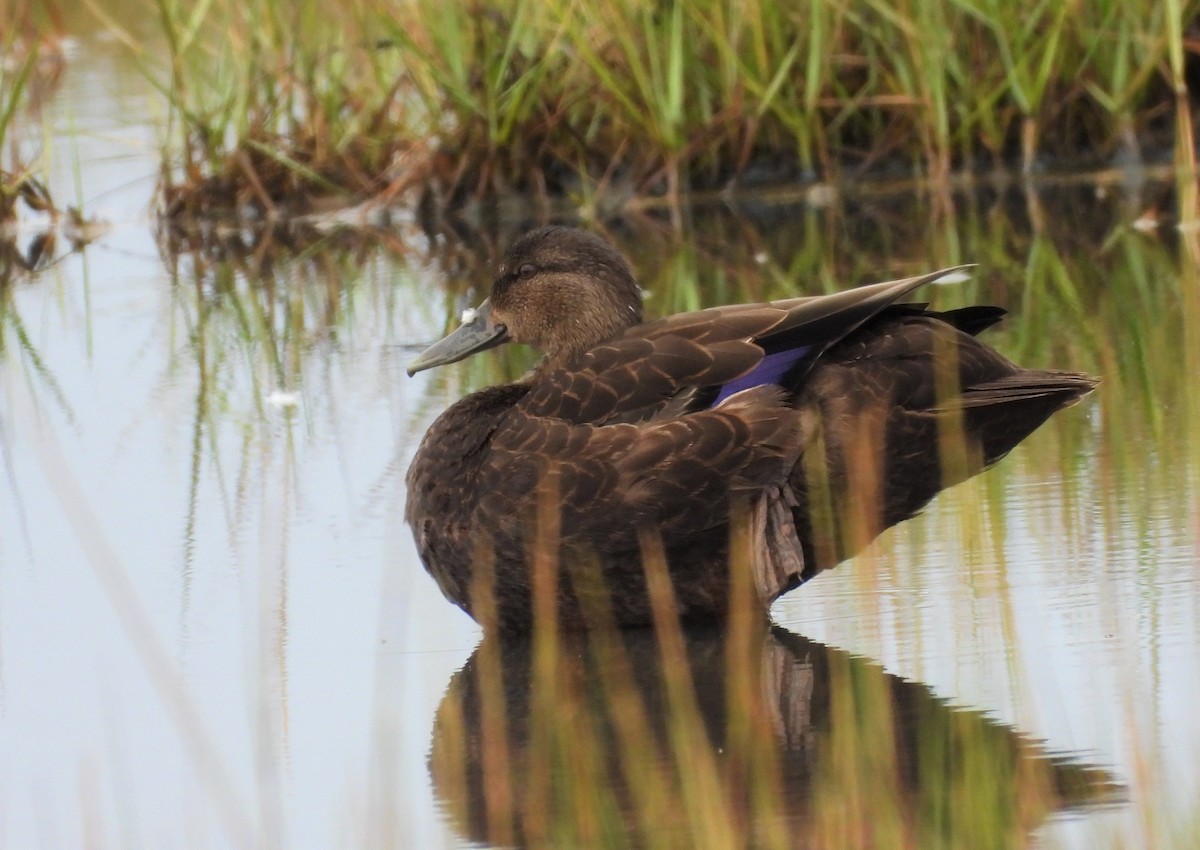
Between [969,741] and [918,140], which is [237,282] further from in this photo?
[969,741]

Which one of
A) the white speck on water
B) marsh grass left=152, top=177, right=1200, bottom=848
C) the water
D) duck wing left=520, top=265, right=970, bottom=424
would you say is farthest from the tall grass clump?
duck wing left=520, top=265, right=970, bottom=424

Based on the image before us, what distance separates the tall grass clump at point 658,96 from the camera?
8.18 metres

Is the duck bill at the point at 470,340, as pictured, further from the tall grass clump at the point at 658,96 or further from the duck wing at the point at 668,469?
the tall grass clump at the point at 658,96

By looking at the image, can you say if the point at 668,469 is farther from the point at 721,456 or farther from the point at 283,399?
the point at 283,399

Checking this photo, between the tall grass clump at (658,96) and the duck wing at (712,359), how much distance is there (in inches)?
168

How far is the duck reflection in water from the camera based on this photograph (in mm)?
2771

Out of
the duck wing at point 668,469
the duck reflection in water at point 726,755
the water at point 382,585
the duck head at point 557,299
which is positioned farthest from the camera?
the duck head at point 557,299

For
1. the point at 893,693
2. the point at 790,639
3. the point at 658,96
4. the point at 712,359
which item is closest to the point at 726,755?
the point at 893,693

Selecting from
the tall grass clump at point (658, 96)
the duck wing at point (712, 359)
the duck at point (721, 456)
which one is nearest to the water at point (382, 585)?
the duck at point (721, 456)

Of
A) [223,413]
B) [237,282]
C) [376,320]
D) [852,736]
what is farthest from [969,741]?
[237,282]

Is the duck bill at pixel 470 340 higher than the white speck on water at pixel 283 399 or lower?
higher

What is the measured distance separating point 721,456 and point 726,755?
76 centimetres

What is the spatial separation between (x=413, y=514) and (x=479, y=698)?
59cm

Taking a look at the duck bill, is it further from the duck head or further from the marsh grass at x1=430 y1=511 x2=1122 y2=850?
the marsh grass at x1=430 y1=511 x2=1122 y2=850
